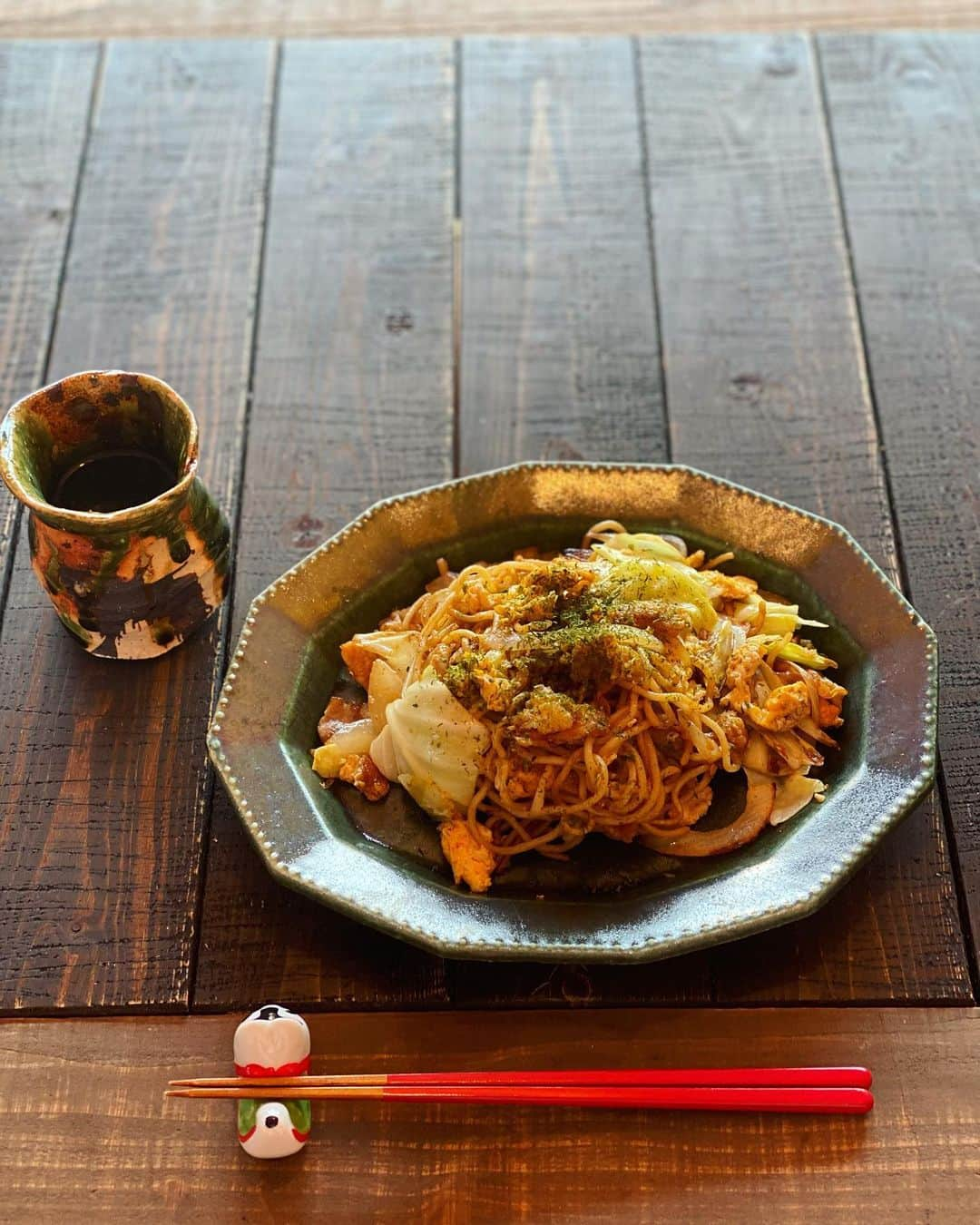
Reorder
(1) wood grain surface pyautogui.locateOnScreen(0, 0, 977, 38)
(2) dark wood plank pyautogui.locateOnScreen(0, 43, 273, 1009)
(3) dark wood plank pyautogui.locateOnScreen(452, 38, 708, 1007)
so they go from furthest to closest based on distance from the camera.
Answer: (1) wood grain surface pyautogui.locateOnScreen(0, 0, 977, 38) < (3) dark wood plank pyautogui.locateOnScreen(452, 38, 708, 1007) < (2) dark wood plank pyautogui.locateOnScreen(0, 43, 273, 1009)

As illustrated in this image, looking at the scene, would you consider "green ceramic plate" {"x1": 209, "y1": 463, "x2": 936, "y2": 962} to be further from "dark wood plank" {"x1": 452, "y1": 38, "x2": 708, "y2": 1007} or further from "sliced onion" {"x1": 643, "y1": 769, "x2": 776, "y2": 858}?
"dark wood plank" {"x1": 452, "y1": 38, "x2": 708, "y2": 1007}

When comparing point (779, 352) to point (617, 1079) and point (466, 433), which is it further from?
point (617, 1079)

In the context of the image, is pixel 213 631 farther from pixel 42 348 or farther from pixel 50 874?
pixel 42 348

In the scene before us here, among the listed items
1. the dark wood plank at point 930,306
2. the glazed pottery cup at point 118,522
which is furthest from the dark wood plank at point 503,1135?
the glazed pottery cup at point 118,522

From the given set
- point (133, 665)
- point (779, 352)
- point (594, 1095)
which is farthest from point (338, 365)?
point (594, 1095)

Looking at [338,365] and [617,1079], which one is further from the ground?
[338,365]

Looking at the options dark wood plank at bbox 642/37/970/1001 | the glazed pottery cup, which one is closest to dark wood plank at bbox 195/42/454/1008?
the glazed pottery cup
